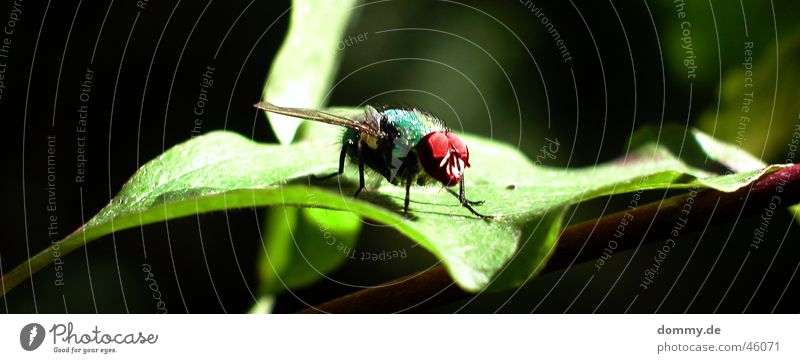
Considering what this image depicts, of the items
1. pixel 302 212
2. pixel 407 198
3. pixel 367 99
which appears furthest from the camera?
pixel 367 99

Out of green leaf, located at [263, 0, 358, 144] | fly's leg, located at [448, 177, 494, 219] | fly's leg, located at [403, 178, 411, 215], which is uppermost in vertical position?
green leaf, located at [263, 0, 358, 144]

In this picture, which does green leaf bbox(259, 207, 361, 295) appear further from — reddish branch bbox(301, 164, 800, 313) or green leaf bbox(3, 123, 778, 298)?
reddish branch bbox(301, 164, 800, 313)

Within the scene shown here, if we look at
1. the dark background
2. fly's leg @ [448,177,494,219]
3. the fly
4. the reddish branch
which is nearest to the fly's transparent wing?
the fly

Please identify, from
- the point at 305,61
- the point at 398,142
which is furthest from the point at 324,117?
the point at 305,61

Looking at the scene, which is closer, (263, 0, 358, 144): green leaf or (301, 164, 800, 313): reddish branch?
(301, 164, 800, 313): reddish branch

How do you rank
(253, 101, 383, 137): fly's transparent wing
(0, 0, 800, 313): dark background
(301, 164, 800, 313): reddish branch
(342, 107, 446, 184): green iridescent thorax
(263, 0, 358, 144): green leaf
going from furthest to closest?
(0, 0, 800, 313): dark background → (263, 0, 358, 144): green leaf → (342, 107, 446, 184): green iridescent thorax → (253, 101, 383, 137): fly's transparent wing → (301, 164, 800, 313): reddish branch

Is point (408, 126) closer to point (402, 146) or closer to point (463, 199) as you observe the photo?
point (402, 146)
